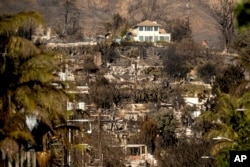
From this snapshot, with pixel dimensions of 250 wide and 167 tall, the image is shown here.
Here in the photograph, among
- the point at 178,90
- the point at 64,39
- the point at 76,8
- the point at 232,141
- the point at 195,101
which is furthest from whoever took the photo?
the point at 76,8

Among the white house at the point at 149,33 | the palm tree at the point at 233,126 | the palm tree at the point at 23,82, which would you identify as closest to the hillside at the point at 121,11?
the white house at the point at 149,33

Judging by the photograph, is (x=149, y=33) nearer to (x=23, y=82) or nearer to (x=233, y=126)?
(x=233, y=126)

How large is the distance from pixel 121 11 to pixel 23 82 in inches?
4419

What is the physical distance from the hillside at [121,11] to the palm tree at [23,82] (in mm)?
83514

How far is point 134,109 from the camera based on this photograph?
137 feet

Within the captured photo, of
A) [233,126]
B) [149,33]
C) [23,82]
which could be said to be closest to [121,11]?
[149,33]

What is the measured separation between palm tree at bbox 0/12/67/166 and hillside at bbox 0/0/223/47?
274ft

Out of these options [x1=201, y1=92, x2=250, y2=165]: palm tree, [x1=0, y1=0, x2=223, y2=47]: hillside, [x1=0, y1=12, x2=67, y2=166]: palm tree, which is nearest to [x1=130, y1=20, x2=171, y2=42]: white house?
[x1=0, y1=0, x2=223, y2=47]: hillside

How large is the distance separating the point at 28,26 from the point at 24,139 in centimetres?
144

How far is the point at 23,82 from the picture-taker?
346 inches

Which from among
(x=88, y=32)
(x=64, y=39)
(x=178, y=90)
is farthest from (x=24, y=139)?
(x=88, y=32)

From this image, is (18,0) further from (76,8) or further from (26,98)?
(26,98)

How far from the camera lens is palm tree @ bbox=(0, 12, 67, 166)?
28.5 feet

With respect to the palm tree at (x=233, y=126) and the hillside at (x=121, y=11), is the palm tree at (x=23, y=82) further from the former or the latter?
the hillside at (x=121, y=11)
